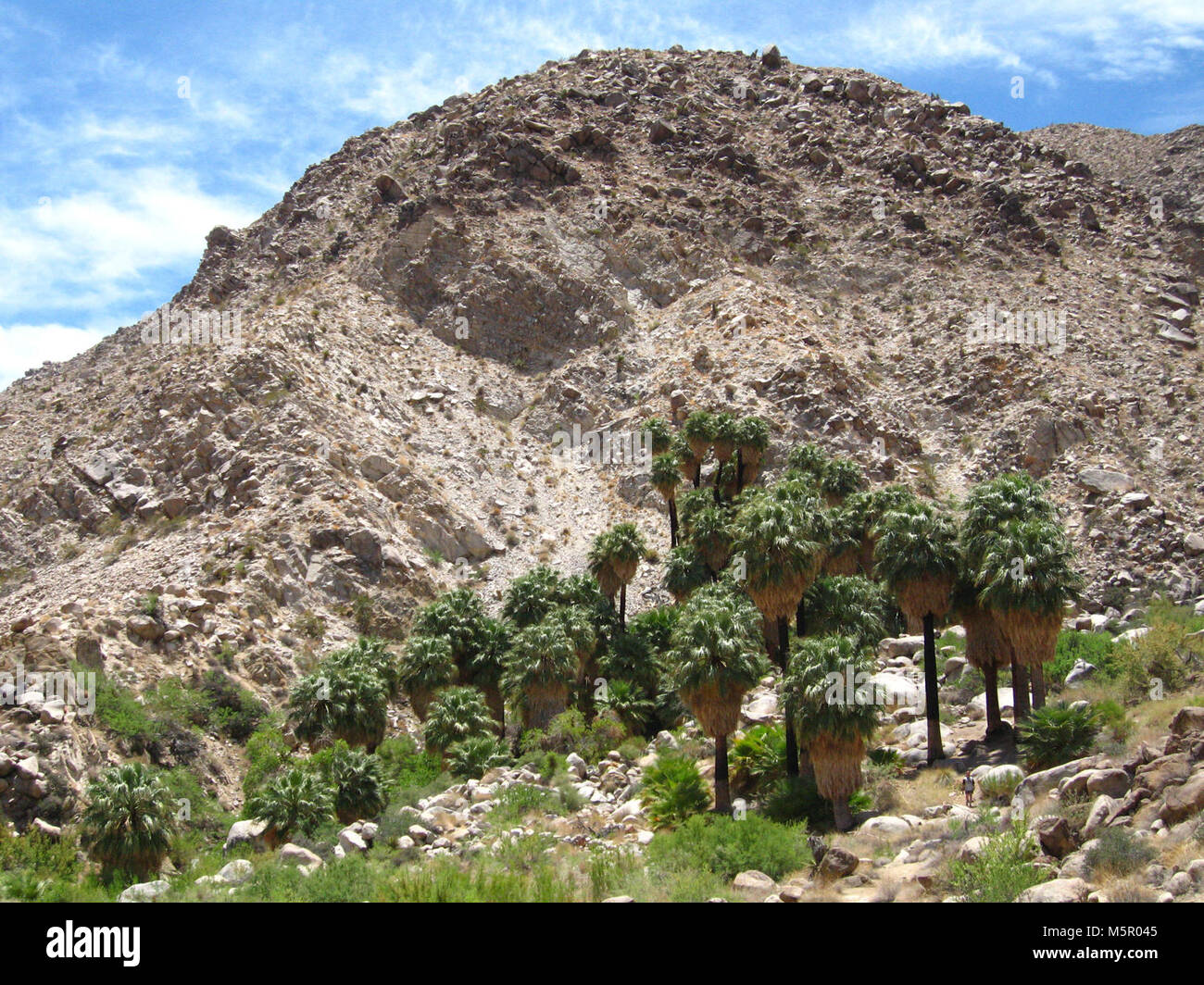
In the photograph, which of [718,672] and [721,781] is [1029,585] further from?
[721,781]

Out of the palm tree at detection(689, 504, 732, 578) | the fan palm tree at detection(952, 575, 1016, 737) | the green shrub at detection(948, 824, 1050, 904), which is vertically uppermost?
the palm tree at detection(689, 504, 732, 578)

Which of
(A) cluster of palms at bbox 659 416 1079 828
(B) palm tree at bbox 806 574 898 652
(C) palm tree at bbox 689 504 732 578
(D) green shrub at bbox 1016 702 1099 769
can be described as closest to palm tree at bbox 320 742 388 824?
(A) cluster of palms at bbox 659 416 1079 828

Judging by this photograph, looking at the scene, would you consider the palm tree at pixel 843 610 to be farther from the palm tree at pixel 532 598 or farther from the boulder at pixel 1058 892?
the boulder at pixel 1058 892

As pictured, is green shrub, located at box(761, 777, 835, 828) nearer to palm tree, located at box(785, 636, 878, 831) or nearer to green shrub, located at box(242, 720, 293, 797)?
palm tree, located at box(785, 636, 878, 831)

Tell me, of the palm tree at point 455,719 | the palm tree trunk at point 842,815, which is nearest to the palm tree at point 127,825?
the palm tree at point 455,719

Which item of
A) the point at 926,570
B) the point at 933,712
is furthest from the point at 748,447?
the point at 933,712

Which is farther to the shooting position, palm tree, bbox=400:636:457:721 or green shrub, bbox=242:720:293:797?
palm tree, bbox=400:636:457:721

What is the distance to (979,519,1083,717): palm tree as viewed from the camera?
83.0 ft

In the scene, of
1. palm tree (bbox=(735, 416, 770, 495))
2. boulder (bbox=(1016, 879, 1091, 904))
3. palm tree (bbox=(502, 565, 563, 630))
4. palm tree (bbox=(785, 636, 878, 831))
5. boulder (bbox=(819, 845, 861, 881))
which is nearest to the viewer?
boulder (bbox=(1016, 879, 1091, 904))

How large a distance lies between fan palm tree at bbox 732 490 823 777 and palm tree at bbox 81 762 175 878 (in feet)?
61.2

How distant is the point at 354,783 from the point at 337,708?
393 cm

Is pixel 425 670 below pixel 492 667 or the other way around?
the other way around

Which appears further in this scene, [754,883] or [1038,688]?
[1038,688]

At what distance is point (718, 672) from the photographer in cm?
2641
